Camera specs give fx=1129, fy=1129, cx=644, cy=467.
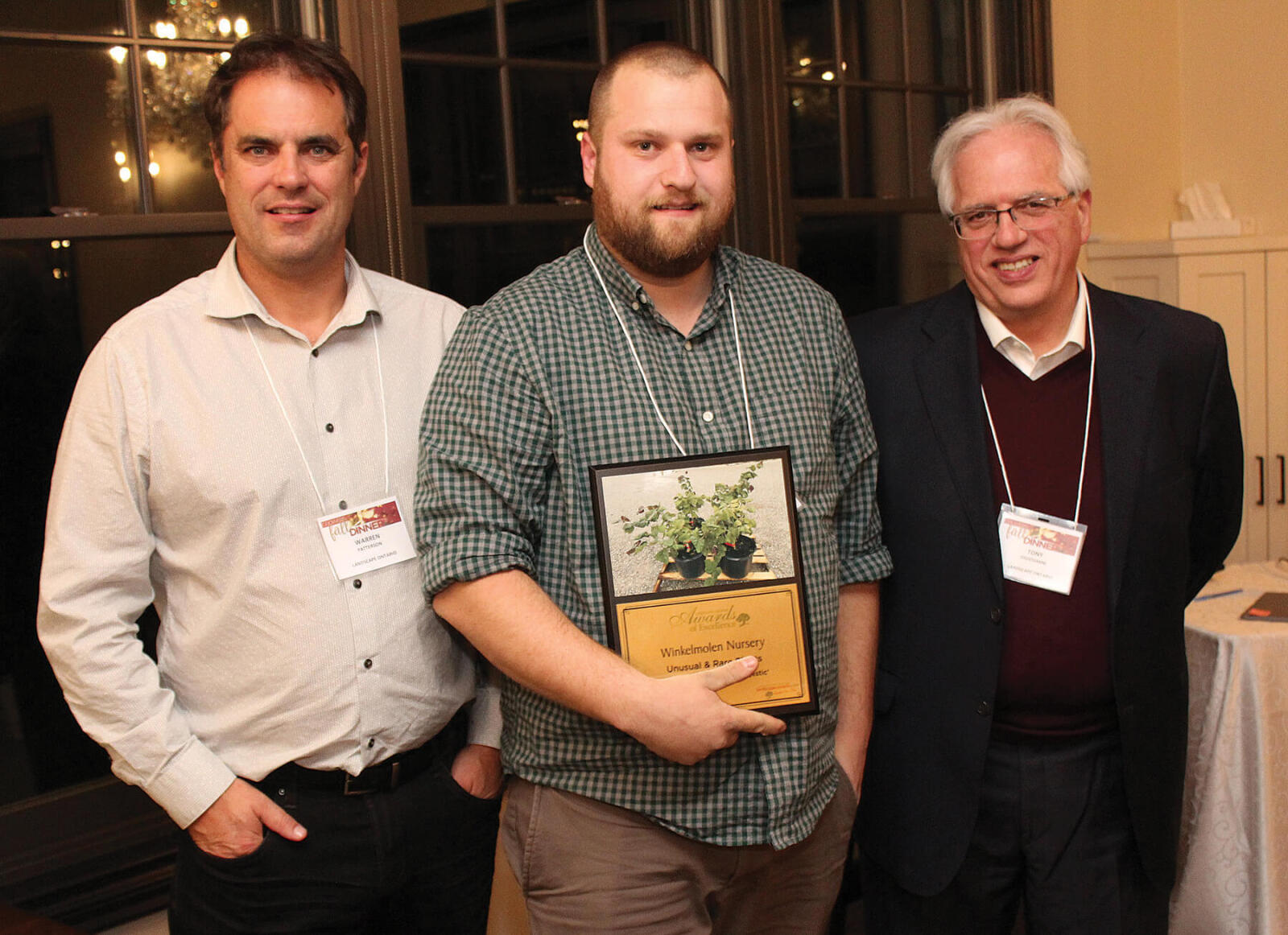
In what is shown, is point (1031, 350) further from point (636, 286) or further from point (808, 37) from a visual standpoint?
point (808, 37)

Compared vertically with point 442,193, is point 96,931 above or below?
below

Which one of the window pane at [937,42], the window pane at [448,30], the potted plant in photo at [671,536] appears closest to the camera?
the potted plant in photo at [671,536]

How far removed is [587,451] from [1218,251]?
11.4 ft

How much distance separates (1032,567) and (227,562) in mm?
1266

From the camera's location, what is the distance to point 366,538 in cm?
169

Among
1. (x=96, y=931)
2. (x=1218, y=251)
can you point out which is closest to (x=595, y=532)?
(x=96, y=931)

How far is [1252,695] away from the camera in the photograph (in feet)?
8.55

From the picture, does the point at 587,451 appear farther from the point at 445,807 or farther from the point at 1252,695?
the point at 1252,695

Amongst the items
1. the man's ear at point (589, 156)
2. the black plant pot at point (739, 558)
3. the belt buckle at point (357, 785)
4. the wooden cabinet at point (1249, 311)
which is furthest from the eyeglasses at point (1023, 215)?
the wooden cabinet at point (1249, 311)

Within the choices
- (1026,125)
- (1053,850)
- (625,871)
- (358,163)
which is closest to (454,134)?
(358,163)

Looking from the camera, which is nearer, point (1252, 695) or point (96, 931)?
point (96, 931)

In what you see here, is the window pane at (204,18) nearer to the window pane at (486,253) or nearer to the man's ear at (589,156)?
the window pane at (486,253)

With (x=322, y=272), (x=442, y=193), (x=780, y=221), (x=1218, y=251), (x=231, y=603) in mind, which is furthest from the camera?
(x=1218, y=251)

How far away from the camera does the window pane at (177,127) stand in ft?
7.48
